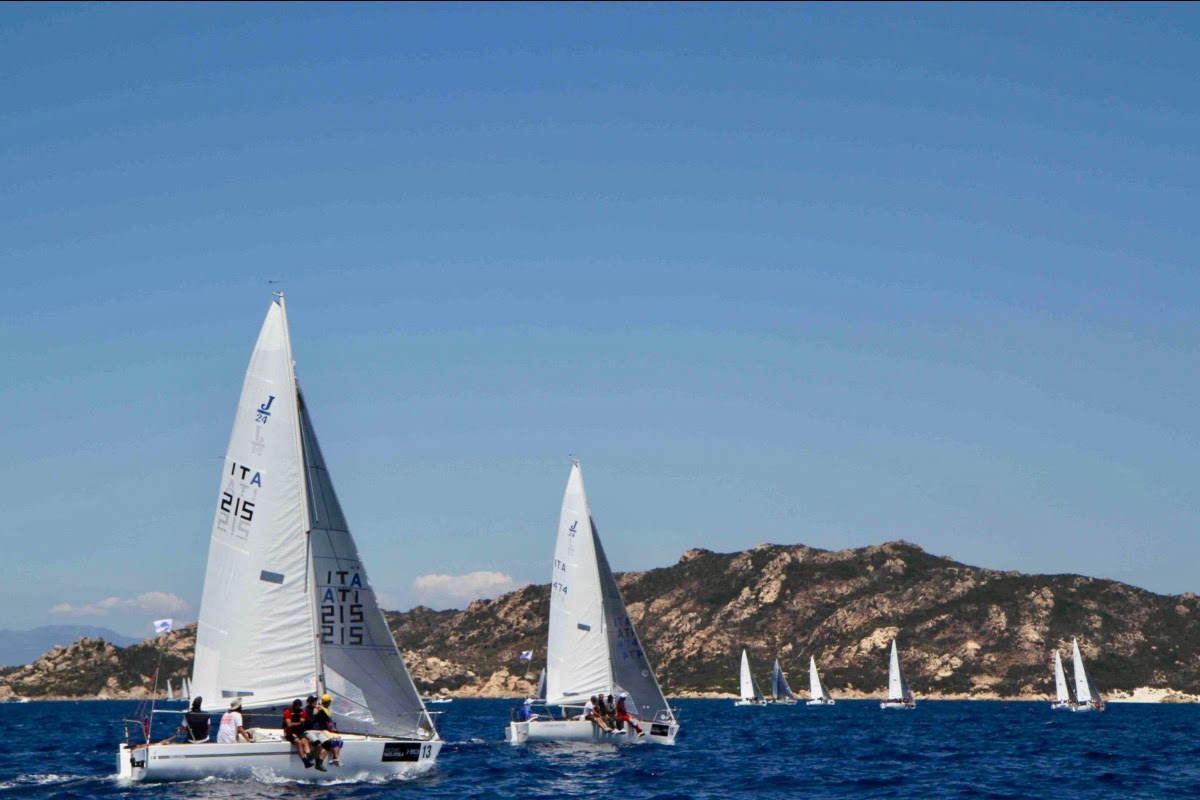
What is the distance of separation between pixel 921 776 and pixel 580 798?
57.0ft

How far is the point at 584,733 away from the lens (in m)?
69.1

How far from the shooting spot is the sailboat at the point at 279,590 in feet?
152

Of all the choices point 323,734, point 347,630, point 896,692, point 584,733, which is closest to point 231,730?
point 323,734

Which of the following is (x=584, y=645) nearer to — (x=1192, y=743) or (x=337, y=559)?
(x=337, y=559)

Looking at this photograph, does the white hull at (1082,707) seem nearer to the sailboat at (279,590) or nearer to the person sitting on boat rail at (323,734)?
the sailboat at (279,590)

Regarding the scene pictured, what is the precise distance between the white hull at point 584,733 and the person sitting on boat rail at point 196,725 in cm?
2697

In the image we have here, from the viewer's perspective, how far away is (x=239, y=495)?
154 ft

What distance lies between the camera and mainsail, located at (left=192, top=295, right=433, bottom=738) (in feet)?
152

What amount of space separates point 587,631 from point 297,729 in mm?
29519

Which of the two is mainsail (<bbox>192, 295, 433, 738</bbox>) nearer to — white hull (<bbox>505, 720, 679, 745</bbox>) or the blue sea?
the blue sea

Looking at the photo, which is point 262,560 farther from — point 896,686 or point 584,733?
point 896,686

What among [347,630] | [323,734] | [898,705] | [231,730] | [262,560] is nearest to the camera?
[323,734]

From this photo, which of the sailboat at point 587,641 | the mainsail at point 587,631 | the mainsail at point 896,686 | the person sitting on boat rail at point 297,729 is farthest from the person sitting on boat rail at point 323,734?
the mainsail at point 896,686

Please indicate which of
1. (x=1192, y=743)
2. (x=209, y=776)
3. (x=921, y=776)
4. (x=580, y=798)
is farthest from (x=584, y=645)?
(x=1192, y=743)
